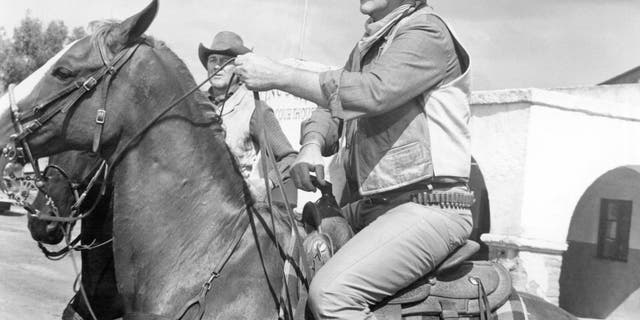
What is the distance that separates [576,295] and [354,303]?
11.6 meters

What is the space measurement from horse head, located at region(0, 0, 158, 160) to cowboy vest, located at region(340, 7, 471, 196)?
115 centimetres

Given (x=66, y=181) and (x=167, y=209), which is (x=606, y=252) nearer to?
(x=66, y=181)

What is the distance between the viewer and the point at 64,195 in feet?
17.4

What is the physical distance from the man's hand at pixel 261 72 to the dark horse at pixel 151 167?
35 centimetres

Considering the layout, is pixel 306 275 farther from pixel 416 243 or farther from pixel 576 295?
pixel 576 295

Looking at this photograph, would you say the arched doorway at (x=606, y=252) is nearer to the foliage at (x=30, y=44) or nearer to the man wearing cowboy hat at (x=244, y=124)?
the man wearing cowboy hat at (x=244, y=124)

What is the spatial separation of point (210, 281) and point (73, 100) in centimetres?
100

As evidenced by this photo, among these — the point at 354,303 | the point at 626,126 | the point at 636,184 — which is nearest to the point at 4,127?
the point at 354,303

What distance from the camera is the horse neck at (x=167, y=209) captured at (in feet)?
11.9

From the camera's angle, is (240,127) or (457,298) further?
(240,127)

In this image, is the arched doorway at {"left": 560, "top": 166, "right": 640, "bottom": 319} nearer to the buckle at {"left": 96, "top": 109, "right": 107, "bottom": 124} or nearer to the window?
the window

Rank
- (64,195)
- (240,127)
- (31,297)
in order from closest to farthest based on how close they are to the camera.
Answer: (64,195) → (240,127) → (31,297)

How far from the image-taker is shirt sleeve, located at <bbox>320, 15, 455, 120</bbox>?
11.1 ft

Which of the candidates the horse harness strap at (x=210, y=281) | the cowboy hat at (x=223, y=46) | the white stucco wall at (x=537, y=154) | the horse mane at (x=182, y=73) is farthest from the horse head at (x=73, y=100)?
the white stucco wall at (x=537, y=154)
